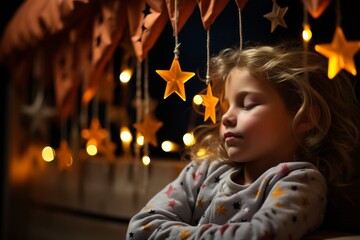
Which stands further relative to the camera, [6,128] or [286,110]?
[6,128]

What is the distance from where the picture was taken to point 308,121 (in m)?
0.95

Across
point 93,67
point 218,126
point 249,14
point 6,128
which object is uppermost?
point 249,14

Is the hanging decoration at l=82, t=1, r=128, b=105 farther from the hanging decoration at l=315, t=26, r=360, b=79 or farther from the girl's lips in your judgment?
the hanging decoration at l=315, t=26, r=360, b=79

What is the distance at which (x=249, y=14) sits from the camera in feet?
3.39

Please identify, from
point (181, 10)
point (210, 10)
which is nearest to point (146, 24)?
point (181, 10)

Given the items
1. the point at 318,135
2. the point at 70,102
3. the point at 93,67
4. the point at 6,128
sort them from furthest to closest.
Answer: the point at 6,128 < the point at 70,102 < the point at 93,67 < the point at 318,135

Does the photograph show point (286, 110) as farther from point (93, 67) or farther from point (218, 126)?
point (93, 67)

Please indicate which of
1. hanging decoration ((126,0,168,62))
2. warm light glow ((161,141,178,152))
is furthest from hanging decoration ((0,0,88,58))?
warm light glow ((161,141,178,152))

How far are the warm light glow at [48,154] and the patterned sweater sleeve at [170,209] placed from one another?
1.11m

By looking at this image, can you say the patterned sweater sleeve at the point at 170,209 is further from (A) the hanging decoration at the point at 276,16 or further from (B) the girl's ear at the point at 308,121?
(A) the hanging decoration at the point at 276,16

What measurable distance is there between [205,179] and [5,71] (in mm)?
1585

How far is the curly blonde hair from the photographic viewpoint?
95 centimetres

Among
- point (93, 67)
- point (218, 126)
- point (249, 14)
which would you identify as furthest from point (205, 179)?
point (93, 67)

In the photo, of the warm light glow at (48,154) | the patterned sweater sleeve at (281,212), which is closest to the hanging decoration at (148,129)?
the patterned sweater sleeve at (281,212)
